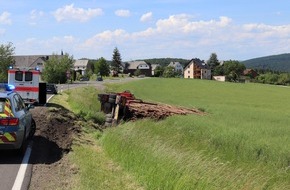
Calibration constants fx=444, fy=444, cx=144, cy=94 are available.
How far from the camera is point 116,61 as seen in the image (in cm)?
18350

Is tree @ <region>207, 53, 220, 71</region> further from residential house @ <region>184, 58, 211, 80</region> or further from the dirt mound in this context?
the dirt mound

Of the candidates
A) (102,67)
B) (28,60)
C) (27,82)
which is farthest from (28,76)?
(102,67)

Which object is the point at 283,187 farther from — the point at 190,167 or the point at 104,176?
→ the point at 104,176

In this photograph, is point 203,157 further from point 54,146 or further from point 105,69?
point 105,69

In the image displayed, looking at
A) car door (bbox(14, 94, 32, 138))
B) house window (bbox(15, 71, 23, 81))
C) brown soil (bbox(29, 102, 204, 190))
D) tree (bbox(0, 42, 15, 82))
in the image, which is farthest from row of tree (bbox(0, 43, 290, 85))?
car door (bbox(14, 94, 32, 138))

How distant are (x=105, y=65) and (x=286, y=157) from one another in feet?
503

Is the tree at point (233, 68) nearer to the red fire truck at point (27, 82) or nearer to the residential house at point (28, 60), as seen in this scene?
the residential house at point (28, 60)

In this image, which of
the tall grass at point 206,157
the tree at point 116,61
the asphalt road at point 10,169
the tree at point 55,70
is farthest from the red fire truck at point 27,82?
the tree at point 116,61

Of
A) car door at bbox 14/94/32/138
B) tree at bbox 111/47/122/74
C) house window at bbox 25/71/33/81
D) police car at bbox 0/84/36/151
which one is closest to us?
police car at bbox 0/84/36/151

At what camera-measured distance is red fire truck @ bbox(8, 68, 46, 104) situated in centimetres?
2575

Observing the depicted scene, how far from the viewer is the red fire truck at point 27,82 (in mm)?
25750

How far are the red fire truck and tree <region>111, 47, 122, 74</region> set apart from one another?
155m

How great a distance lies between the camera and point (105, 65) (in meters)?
164

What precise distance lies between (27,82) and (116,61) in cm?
15828
